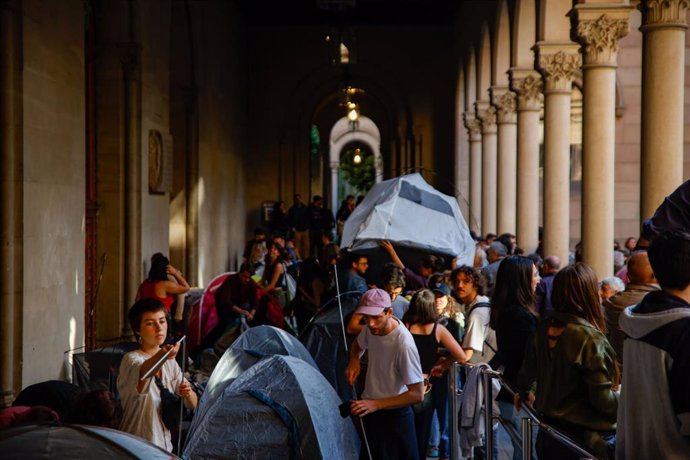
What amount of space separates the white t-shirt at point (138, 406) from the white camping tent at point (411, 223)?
6.88 meters

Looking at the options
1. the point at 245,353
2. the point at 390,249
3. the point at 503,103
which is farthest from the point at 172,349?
the point at 503,103

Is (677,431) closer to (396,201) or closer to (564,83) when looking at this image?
(396,201)

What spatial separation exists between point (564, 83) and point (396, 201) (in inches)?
173

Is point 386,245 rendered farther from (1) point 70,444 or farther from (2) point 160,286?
(1) point 70,444

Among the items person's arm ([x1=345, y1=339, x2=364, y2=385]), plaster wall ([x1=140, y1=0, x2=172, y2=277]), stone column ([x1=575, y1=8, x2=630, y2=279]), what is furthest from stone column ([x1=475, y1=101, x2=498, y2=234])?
person's arm ([x1=345, y1=339, x2=364, y2=385])

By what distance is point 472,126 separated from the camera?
88.4 ft

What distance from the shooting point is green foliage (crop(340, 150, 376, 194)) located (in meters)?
61.0

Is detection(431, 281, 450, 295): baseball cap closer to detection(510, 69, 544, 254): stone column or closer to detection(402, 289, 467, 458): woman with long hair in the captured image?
detection(402, 289, 467, 458): woman with long hair

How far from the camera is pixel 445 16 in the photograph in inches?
1236

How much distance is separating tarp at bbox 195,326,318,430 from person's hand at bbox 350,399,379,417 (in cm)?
103

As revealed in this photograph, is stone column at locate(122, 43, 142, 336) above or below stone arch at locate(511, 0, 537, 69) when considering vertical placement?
below

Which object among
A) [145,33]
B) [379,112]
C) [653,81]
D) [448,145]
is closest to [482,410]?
[653,81]

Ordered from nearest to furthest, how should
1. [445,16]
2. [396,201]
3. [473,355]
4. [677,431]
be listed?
1. [677,431]
2. [473,355]
3. [396,201]
4. [445,16]

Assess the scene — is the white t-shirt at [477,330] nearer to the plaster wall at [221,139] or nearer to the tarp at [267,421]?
the tarp at [267,421]
